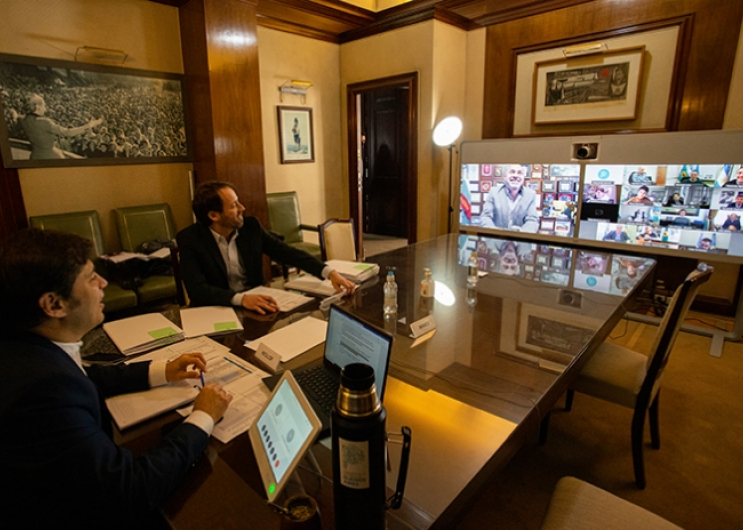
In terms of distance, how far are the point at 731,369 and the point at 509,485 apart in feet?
6.46

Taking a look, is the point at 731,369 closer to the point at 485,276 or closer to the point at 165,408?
the point at 485,276

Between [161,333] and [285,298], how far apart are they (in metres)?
0.54

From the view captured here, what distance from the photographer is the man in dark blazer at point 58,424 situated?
77 centimetres

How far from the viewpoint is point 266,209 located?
426 cm

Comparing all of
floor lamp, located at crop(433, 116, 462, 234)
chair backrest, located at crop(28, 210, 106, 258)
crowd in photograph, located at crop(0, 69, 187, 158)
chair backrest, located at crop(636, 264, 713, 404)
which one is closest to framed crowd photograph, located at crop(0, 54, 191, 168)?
crowd in photograph, located at crop(0, 69, 187, 158)

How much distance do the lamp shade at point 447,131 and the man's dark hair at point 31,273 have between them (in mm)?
3858

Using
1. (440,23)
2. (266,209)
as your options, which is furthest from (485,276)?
(440,23)

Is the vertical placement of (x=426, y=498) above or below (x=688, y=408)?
above

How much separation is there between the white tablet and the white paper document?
0.43 meters

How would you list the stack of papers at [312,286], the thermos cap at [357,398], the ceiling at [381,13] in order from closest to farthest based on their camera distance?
the thermos cap at [357,398]
the stack of papers at [312,286]
the ceiling at [381,13]

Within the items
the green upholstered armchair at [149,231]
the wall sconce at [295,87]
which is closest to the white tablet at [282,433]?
the green upholstered armchair at [149,231]

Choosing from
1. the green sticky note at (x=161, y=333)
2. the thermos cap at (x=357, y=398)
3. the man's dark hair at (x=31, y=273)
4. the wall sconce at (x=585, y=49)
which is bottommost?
the green sticky note at (x=161, y=333)

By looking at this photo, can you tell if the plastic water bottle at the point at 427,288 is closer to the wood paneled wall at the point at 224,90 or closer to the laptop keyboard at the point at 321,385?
the laptop keyboard at the point at 321,385

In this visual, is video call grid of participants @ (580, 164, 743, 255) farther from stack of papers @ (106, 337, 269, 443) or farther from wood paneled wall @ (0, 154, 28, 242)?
wood paneled wall @ (0, 154, 28, 242)
